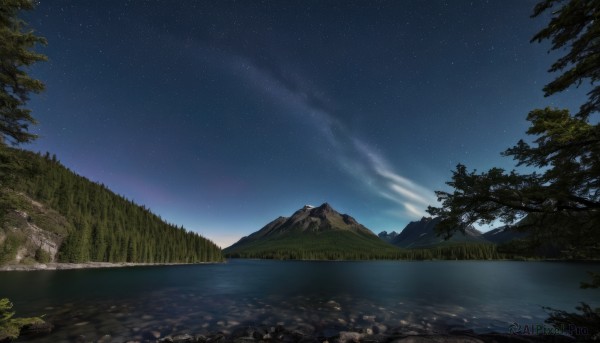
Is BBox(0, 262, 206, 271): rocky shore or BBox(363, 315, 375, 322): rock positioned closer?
BBox(363, 315, 375, 322): rock

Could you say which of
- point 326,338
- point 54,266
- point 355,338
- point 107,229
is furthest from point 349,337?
point 107,229

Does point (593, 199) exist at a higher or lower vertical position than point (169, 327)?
higher

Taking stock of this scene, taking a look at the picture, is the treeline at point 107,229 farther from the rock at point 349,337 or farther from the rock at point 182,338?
the rock at point 349,337

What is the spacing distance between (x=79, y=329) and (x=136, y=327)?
12.6 feet

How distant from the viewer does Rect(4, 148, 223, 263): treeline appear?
114 meters

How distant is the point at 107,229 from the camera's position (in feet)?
417

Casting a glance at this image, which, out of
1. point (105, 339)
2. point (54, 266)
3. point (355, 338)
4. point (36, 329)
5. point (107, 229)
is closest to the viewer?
point (355, 338)

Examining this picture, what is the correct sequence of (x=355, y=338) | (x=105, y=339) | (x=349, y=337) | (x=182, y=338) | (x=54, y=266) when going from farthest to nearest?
1. (x=54, y=266)
2. (x=182, y=338)
3. (x=105, y=339)
4. (x=349, y=337)
5. (x=355, y=338)

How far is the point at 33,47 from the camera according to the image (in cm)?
1273

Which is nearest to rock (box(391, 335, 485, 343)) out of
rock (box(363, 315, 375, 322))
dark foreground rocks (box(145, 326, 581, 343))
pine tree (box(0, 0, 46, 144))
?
dark foreground rocks (box(145, 326, 581, 343))

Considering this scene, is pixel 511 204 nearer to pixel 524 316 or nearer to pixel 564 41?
pixel 564 41

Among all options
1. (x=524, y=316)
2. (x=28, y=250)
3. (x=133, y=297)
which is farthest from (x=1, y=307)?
(x=28, y=250)

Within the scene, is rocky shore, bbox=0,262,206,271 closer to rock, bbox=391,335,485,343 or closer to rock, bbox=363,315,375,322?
rock, bbox=363,315,375,322

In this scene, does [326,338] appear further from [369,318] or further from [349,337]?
[369,318]
